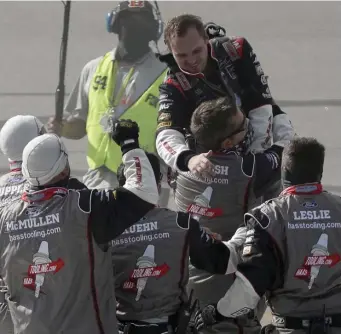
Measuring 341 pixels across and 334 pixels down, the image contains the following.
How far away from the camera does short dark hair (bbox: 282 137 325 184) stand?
12.9ft

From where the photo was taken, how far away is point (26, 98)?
10875 millimetres

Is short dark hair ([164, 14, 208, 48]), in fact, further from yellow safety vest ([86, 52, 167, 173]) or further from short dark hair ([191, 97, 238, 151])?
yellow safety vest ([86, 52, 167, 173])

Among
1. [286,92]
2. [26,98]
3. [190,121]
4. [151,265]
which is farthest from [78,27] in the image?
[151,265]

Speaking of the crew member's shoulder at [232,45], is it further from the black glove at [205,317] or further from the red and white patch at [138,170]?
the black glove at [205,317]

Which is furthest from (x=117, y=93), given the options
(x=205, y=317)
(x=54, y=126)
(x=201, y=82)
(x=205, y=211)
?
(x=205, y=317)

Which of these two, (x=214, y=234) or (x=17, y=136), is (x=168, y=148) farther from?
(x=17, y=136)

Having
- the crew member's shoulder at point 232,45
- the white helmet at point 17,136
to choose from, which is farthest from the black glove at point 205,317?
the crew member's shoulder at point 232,45

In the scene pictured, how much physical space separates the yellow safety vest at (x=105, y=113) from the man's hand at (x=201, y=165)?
2106mm

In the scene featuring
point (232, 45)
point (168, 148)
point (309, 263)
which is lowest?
point (309, 263)

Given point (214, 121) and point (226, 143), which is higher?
point (214, 121)

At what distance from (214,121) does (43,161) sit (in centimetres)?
90

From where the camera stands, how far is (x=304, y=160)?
3.94 meters

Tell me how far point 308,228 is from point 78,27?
361 inches

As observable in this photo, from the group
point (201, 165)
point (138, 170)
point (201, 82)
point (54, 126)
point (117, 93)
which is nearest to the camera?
point (138, 170)
